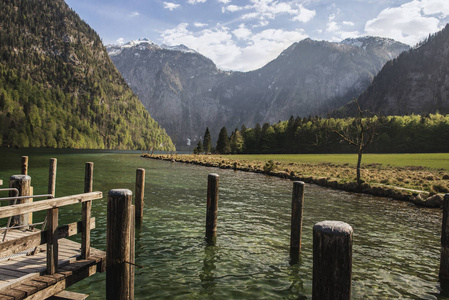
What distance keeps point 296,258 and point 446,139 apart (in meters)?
118

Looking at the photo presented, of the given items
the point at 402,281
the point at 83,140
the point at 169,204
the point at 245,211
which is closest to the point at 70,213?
the point at 169,204

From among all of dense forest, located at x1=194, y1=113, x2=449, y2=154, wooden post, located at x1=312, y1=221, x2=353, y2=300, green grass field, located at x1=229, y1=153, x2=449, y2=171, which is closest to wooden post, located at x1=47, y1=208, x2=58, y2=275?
wooden post, located at x1=312, y1=221, x2=353, y2=300

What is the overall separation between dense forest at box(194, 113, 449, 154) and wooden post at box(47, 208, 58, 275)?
9818cm

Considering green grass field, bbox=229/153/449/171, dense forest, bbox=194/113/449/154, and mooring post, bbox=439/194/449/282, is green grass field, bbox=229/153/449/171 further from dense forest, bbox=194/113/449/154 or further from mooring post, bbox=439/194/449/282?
mooring post, bbox=439/194/449/282

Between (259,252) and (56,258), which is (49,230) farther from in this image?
(259,252)

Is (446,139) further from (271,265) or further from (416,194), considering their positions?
(271,265)

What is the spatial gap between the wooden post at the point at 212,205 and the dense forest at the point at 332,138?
3587 inches

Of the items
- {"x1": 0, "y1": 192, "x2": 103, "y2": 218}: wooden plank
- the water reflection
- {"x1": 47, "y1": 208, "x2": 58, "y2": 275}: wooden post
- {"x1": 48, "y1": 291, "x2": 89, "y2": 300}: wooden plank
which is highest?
{"x1": 0, "y1": 192, "x2": 103, "y2": 218}: wooden plank

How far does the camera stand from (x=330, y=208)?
20.3 m

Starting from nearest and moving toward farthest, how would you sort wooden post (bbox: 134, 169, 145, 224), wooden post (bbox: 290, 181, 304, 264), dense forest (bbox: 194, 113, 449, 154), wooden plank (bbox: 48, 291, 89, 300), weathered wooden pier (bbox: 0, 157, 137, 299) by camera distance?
weathered wooden pier (bbox: 0, 157, 137, 299)
wooden plank (bbox: 48, 291, 89, 300)
wooden post (bbox: 290, 181, 304, 264)
wooden post (bbox: 134, 169, 145, 224)
dense forest (bbox: 194, 113, 449, 154)

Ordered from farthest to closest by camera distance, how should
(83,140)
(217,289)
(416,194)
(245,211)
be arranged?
1. (83,140)
2. (416,194)
3. (245,211)
4. (217,289)

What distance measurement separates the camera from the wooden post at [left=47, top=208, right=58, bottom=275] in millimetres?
5797

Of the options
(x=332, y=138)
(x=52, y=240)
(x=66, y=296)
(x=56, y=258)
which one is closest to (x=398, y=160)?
(x=332, y=138)

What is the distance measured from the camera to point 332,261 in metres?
3.66
